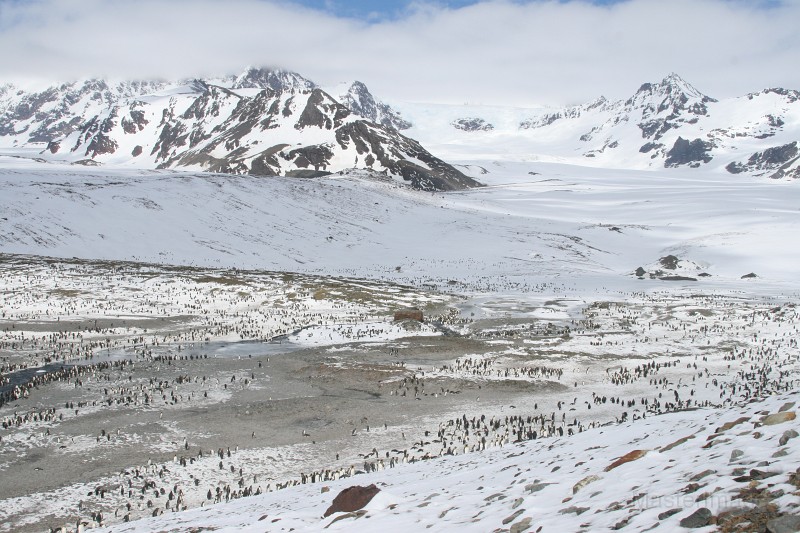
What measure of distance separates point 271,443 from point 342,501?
44.5 feet

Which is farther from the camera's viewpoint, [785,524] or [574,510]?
[574,510]

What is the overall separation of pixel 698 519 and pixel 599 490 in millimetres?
2881

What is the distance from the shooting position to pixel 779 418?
10664 mm

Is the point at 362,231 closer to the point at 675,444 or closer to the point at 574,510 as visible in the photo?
the point at 675,444

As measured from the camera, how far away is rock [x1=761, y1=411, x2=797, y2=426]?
10531 mm

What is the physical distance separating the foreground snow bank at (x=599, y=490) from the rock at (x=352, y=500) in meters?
0.32

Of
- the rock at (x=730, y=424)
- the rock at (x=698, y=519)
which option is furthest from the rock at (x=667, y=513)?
the rock at (x=730, y=424)

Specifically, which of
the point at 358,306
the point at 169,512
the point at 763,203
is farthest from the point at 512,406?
the point at 763,203

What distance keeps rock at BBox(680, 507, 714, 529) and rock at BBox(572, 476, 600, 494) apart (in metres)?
3.28

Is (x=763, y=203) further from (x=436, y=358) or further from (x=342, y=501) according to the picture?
(x=342, y=501)

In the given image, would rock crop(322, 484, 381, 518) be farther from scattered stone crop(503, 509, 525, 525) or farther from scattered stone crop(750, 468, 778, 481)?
scattered stone crop(750, 468, 778, 481)

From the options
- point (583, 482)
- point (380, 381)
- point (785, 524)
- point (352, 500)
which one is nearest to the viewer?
point (785, 524)

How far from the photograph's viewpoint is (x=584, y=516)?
845 centimetres

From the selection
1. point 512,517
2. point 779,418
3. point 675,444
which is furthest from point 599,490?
point 779,418
